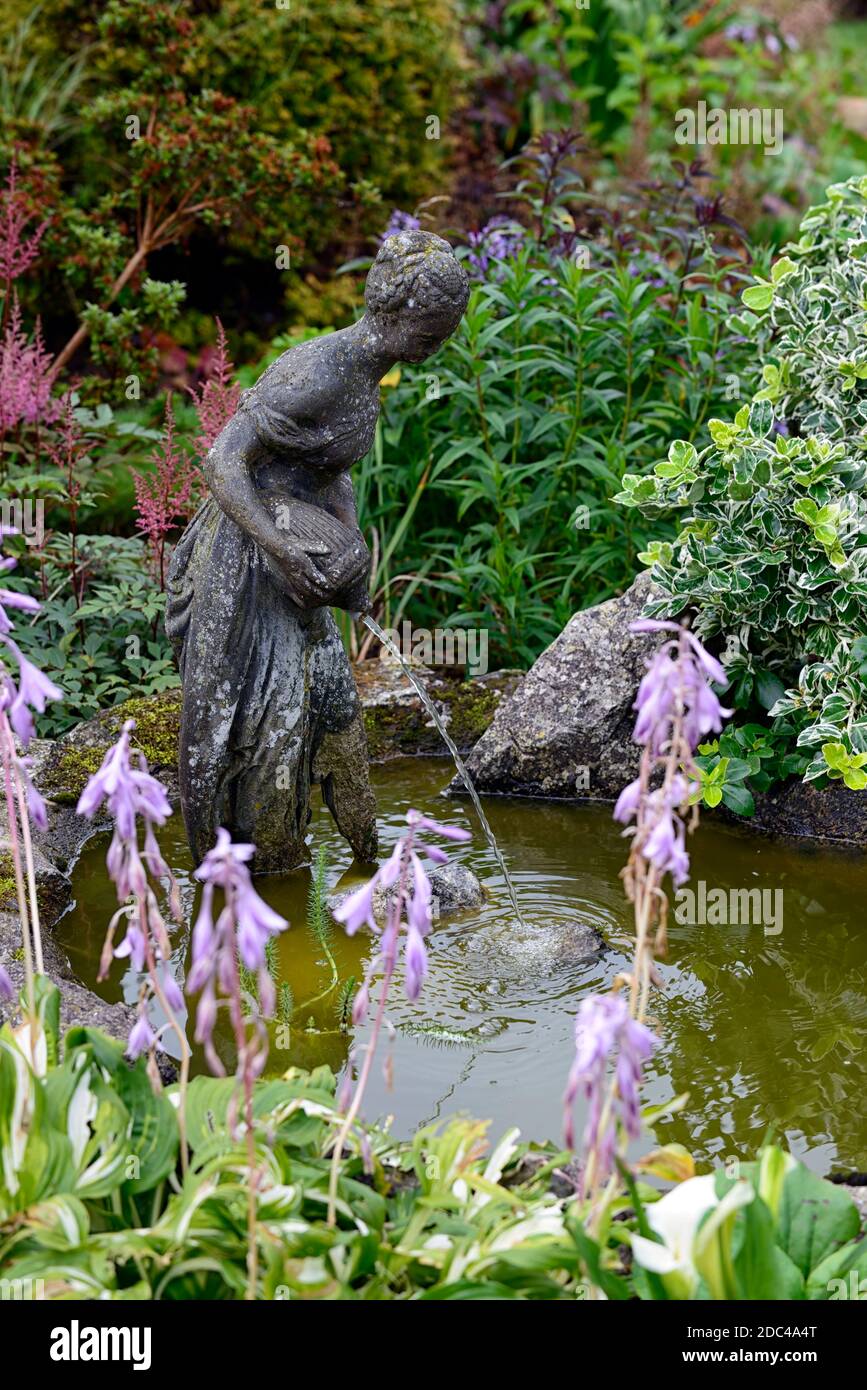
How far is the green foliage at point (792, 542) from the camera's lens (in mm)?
4566

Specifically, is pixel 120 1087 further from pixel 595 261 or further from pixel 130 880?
pixel 595 261

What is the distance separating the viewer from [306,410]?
12.4ft

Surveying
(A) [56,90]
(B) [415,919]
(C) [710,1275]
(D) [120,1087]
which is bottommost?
(C) [710,1275]

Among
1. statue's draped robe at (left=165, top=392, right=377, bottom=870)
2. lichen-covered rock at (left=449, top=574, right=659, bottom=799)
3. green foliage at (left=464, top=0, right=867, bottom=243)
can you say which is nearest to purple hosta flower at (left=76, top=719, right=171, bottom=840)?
statue's draped robe at (left=165, top=392, right=377, bottom=870)

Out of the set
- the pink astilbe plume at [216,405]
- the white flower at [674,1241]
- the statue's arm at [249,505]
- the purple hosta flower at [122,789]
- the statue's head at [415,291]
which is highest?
the pink astilbe plume at [216,405]

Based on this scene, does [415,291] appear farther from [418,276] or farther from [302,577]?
[302,577]

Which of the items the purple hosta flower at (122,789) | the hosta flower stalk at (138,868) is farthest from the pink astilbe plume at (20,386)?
the purple hosta flower at (122,789)

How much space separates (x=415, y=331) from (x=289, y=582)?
2.28 feet

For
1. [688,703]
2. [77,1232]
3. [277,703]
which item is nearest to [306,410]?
[277,703]

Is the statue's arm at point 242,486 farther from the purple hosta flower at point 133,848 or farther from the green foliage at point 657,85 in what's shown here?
the green foliage at point 657,85

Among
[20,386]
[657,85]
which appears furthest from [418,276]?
[657,85]

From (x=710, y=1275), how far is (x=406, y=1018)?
1.44 m

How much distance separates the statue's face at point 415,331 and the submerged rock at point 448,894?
1.39 meters

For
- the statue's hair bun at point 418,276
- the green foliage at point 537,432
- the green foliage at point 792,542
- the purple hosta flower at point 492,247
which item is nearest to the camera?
the statue's hair bun at point 418,276
